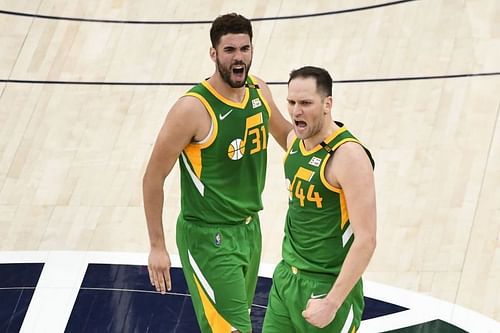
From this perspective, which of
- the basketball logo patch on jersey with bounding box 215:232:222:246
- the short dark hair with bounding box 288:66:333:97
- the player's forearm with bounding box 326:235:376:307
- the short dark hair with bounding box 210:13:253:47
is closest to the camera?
the player's forearm with bounding box 326:235:376:307

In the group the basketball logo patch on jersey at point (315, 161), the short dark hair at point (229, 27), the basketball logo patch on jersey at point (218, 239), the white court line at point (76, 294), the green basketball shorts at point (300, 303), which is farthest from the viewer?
the white court line at point (76, 294)

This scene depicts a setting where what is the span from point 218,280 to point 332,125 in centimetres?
116

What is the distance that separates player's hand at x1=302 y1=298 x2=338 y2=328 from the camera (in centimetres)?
456

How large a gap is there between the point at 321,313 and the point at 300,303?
412 millimetres

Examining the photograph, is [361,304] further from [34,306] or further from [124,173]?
[124,173]

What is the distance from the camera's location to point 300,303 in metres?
4.97

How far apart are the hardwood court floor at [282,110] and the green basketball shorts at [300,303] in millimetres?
2455

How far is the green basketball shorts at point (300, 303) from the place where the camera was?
16.3 feet

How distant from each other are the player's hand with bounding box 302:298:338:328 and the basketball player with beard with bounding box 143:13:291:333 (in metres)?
1.04

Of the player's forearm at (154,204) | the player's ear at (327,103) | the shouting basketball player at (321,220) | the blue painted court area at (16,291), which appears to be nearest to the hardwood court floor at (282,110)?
the blue painted court area at (16,291)

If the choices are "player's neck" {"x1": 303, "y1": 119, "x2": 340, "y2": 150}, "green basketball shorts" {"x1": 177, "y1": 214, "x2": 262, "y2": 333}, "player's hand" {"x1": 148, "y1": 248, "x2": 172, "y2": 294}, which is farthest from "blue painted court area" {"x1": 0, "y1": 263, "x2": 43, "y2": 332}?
"player's neck" {"x1": 303, "y1": 119, "x2": 340, "y2": 150}

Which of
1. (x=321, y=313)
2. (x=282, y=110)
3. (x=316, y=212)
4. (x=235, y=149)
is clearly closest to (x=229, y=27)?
(x=235, y=149)

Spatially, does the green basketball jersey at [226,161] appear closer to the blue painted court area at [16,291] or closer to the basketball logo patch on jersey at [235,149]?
the basketball logo patch on jersey at [235,149]

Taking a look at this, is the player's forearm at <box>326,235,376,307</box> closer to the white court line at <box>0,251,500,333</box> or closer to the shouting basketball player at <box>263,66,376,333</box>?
the shouting basketball player at <box>263,66,376,333</box>
